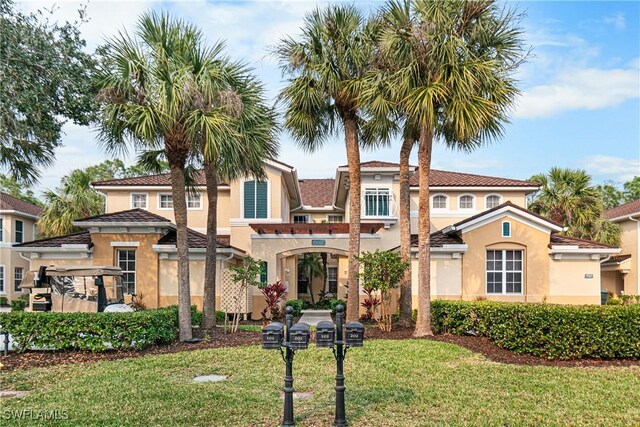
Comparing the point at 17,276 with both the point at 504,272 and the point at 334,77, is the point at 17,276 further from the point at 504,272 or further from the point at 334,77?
the point at 504,272

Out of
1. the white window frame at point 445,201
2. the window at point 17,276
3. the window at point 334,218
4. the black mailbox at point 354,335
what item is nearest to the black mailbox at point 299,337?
the black mailbox at point 354,335

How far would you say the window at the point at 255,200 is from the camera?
23.9m

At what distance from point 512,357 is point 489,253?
9.03 m

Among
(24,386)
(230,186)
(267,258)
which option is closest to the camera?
(24,386)

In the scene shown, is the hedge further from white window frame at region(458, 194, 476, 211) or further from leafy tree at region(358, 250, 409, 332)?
white window frame at region(458, 194, 476, 211)

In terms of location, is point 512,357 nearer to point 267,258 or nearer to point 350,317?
point 350,317

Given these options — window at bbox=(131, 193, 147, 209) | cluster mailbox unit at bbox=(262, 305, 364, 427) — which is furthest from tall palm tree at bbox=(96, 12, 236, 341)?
window at bbox=(131, 193, 147, 209)

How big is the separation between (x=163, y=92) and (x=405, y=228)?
803 cm

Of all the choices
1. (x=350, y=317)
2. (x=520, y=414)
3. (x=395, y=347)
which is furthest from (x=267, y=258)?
(x=520, y=414)

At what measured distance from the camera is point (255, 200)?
23.9 m

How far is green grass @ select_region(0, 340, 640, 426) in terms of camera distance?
7219mm

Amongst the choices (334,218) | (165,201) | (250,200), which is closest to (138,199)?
(165,201)

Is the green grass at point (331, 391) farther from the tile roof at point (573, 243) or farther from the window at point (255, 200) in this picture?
the window at point (255, 200)

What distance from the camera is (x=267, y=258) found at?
21.8 meters
